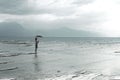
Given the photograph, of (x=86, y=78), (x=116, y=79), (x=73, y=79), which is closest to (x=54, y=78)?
(x=73, y=79)

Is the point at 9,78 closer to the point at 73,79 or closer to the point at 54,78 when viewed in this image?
the point at 54,78

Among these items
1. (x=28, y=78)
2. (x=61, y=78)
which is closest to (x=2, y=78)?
(x=28, y=78)

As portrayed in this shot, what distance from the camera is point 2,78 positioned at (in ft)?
66.4

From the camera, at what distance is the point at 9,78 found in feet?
66.1

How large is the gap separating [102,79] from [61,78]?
391cm

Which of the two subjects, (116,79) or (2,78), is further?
(2,78)

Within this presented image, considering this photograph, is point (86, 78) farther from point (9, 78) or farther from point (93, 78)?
point (9, 78)

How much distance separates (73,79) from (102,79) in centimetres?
281

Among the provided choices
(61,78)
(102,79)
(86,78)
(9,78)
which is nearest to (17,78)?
(9,78)

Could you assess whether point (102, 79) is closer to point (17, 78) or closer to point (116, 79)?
point (116, 79)

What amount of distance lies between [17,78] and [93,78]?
24.5 ft

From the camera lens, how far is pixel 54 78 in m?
19.6

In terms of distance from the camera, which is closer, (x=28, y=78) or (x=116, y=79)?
(x=116, y=79)

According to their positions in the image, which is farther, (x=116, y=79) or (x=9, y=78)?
(x=9, y=78)
